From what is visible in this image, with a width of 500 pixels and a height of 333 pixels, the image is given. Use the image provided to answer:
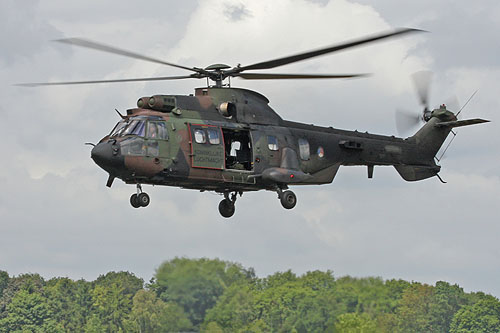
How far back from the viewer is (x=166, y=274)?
1334 inches

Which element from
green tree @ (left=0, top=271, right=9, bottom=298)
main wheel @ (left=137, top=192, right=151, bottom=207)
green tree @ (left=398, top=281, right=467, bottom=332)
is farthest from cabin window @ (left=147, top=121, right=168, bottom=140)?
green tree @ (left=0, top=271, right=9, bottom=298)

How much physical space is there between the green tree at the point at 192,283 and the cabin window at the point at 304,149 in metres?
4.17

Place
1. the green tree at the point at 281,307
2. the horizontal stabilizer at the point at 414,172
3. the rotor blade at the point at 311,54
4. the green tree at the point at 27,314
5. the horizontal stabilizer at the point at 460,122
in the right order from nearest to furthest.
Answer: the rotor blade at the point at 311,54, the green tree at the point at 281,307, the horizontal stabilizer at the point at 460,122, the horizontal stabilizer at the point at 414,172, the green tree at the point at 27,314

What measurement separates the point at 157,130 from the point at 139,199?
2048 millimetres

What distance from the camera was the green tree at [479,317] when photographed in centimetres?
6838

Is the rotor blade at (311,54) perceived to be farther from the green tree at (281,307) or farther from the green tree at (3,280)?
the green tree at (3,280)

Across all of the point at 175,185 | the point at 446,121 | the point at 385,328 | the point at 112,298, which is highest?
the point at 112,298

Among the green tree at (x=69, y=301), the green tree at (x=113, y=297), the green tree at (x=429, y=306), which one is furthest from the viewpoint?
the green tree at (x=69, y=301)

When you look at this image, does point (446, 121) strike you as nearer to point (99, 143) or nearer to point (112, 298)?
point (99, 143)

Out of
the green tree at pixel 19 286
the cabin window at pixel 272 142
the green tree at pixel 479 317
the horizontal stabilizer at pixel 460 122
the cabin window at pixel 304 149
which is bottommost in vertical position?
the cabin window at pixel 272 142

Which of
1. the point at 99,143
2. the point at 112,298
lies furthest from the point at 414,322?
the point at 112,298

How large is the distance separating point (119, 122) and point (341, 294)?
8.94 m

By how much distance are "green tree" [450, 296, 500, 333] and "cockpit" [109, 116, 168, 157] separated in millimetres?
37685

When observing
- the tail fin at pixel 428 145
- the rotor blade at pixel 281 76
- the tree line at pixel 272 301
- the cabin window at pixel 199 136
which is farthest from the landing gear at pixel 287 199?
the tail fin at pixel 428 145
